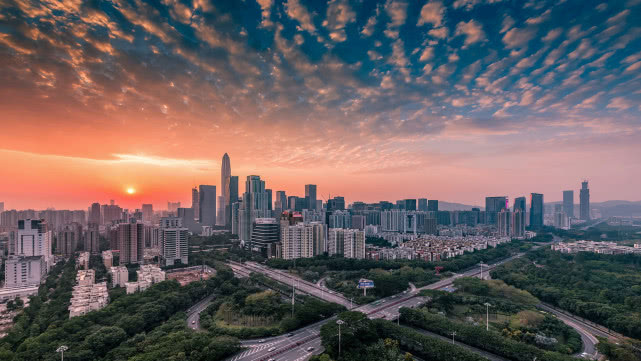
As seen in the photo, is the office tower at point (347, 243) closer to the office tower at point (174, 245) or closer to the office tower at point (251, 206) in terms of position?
the office tower at point (251, 206)

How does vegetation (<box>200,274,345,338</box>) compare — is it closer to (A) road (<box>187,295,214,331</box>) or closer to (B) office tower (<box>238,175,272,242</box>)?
(A) road (<box>187,295,214,331</box>)

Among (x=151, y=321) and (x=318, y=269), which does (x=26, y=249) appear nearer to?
(x=151, y=321)

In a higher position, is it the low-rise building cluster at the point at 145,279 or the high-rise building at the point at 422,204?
the high-rise building at the point at 422,204

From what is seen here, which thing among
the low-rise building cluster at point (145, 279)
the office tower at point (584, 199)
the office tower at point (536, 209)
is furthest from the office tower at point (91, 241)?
the office tower at point (584, 199)

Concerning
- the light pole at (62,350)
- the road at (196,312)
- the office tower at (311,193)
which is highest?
the office tower at (311,193)

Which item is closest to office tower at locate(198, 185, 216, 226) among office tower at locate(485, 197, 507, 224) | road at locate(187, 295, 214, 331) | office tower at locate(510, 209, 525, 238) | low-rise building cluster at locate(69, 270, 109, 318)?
low-rise building cluster at locate(69, 270, 109, 318)

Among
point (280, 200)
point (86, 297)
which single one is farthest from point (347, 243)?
point (280, 200)
